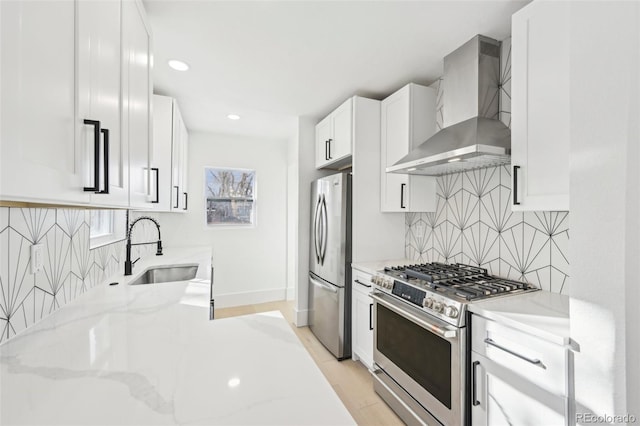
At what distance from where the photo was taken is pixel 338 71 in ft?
7.43

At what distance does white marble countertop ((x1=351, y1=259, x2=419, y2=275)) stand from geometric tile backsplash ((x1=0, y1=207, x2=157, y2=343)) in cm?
187

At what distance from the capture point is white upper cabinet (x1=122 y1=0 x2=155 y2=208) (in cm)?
114

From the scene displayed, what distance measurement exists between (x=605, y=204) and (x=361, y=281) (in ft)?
5.55

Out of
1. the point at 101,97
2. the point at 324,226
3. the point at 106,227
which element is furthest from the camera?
the point at 324,226

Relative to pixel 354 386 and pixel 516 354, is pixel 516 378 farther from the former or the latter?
pixel 354 386

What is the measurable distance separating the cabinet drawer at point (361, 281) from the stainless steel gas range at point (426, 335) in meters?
0.18

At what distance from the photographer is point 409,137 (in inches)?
90.7

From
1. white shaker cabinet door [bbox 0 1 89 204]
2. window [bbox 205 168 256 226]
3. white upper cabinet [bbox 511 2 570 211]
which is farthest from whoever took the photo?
window [bbox 205 168 256 226]

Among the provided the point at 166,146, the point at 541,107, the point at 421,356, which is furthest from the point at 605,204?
the point at 166,146

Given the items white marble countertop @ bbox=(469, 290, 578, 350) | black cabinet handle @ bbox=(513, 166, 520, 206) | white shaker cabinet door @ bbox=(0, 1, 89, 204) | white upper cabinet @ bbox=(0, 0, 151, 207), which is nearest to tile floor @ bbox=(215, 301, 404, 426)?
white marble countertop @ bbox=(469, 290, 578, 350)

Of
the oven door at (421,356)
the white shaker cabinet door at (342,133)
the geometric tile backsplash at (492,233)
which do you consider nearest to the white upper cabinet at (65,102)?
the oven door at (421,356)

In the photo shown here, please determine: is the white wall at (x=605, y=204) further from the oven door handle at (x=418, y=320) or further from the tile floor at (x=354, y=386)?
the tile floor at (x=354, y=386)

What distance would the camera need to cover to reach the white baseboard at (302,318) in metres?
3.37

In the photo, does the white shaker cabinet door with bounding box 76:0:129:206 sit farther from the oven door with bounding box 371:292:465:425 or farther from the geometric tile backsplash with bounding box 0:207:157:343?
the oven door with bounding box 371:292:465:425
